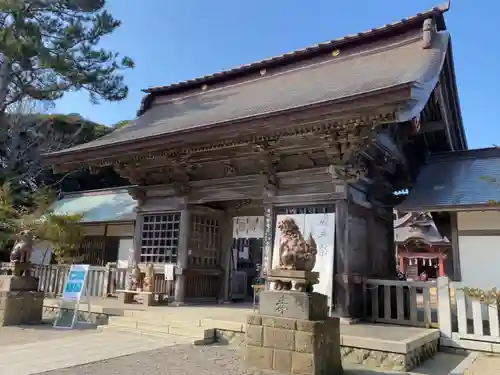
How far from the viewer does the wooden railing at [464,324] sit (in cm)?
548

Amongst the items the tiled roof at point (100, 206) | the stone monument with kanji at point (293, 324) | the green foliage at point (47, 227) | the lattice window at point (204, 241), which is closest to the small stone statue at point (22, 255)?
the green foliage at point (47, 227)

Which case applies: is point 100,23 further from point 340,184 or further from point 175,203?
point 340,184

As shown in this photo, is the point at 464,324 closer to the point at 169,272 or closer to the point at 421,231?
the point at 169,272

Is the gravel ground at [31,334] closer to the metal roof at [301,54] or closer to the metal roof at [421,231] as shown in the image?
the metal roof at [301,54]

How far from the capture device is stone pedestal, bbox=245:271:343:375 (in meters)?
4.07

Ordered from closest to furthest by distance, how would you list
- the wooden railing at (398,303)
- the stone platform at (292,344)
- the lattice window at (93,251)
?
1. the stone platform at (292,344)
2. the wooden railing at (398,303)
3. the lattice window at (93,251)

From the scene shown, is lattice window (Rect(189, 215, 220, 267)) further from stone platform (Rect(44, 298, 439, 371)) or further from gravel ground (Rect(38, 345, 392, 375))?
gravel ground (Rect(38, 345, 392, 375))

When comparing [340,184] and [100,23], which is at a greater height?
[100,23]

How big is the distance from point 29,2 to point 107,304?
39.5 feet

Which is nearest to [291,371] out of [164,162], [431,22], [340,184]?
[340,184]

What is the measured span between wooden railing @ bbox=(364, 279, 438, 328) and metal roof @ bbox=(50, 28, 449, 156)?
2759 mm

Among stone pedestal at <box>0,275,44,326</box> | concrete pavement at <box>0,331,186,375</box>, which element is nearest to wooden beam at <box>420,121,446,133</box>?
concrete pavement at <box>0,331,186,375</box>

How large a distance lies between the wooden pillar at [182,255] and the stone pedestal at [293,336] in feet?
14.5

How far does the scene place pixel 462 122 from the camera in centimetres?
956
